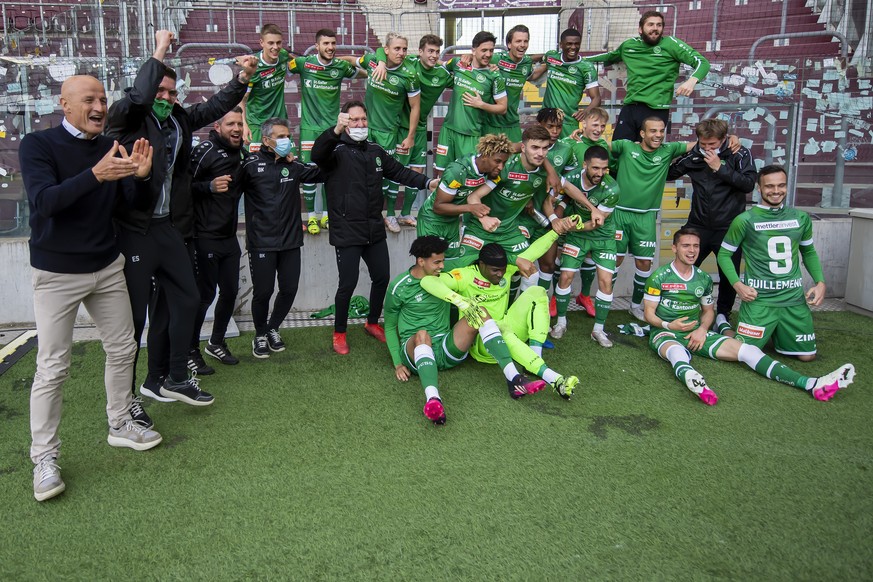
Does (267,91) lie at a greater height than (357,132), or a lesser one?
greater

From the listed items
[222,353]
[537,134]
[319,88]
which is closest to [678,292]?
[537,134]

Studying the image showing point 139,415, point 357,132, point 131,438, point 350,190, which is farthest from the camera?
point 350,190

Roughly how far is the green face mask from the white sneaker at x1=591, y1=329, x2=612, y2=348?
12.2ft

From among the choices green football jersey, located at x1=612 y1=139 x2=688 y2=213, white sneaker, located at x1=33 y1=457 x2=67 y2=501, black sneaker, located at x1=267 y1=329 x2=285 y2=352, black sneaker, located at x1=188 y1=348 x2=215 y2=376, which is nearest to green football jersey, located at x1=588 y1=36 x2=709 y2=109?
green football jersey, located at x1=612 y1=139 x2=688 y2=213

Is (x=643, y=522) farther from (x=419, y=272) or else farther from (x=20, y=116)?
(x=20, y=116)

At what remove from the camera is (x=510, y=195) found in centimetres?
584

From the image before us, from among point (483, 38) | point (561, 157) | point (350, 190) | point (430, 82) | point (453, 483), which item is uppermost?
point (483, 38)

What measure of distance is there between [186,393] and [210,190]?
1.49 meters

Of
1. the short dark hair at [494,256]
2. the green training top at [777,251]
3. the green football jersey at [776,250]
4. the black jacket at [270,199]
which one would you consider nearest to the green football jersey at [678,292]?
the green training top at [777,251]

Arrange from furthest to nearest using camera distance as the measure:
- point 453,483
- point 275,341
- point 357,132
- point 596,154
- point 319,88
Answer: point 319,88, point 596,154, point 275,341, point 357,132, point 453,483

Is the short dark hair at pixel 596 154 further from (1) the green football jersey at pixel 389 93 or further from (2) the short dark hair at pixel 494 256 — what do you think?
(1) the green football jersey at pixel 389 93

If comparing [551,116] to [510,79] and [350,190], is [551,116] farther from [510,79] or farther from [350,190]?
[350,190]

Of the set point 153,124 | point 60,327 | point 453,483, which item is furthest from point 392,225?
point 60,327

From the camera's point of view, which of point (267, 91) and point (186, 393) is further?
point (267, 91)
